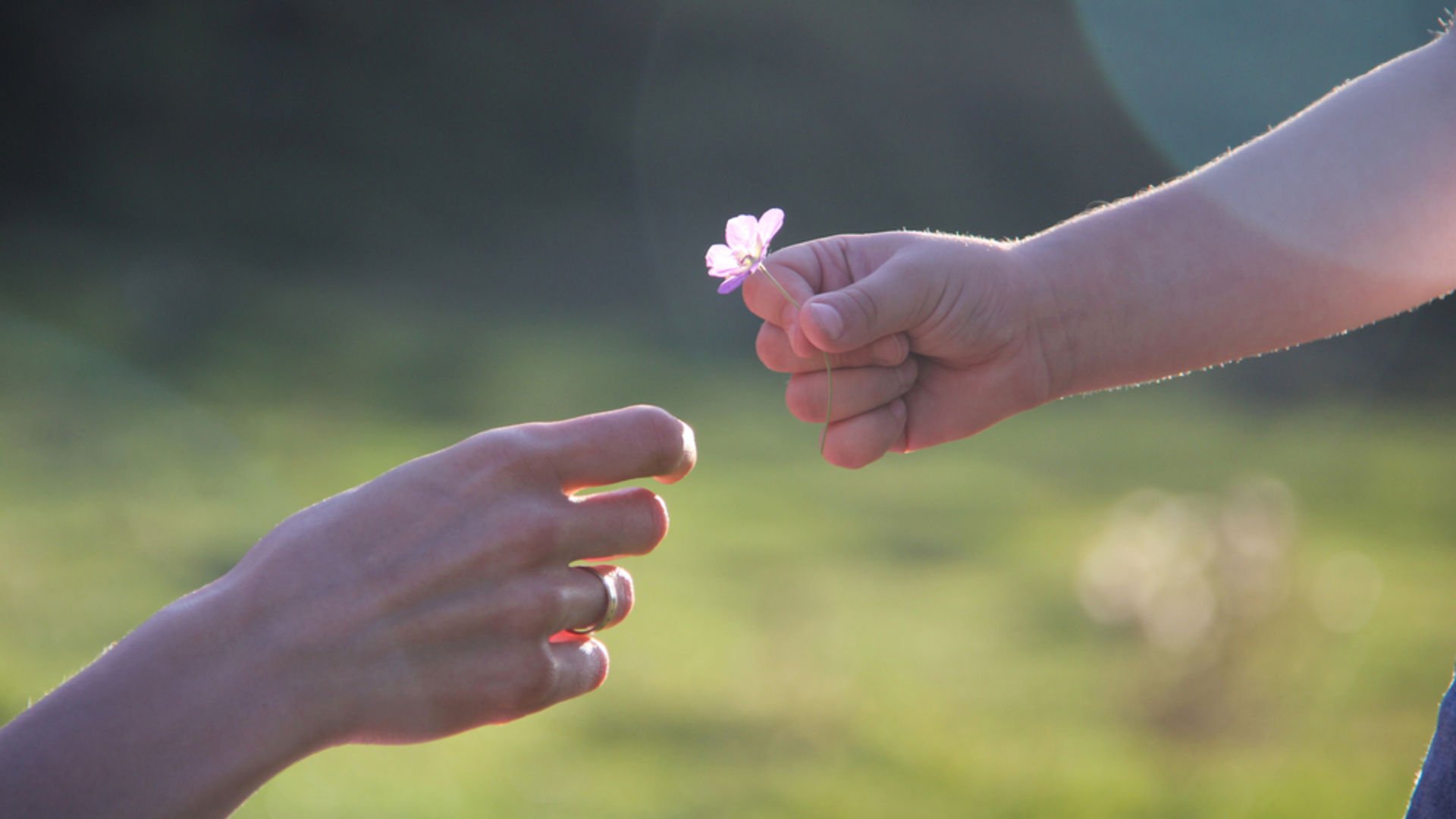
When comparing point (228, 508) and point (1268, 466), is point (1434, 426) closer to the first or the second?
point (1268, 466)

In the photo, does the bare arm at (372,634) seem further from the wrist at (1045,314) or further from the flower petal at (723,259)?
the wrist at (1045,314)

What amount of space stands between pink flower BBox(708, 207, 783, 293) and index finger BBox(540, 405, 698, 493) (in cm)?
35

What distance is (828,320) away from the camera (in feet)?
5.23

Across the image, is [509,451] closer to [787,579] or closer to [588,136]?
[787,579]

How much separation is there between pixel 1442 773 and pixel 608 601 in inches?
38.4

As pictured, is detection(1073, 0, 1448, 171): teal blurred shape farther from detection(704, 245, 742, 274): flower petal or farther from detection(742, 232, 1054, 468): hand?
detection(704, 245, 742, 274): flower petal

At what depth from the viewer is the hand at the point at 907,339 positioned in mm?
1728

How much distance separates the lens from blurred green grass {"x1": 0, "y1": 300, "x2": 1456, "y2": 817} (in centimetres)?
428

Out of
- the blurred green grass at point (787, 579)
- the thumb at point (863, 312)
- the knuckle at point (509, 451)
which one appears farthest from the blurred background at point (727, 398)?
the knuckle at point (509, 451)

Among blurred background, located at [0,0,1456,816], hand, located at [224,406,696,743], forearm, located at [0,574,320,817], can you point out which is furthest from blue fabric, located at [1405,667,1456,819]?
blurred background, located at [0,0,1456,816]

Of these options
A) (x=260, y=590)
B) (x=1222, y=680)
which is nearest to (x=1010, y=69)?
(x=1222, y=680)

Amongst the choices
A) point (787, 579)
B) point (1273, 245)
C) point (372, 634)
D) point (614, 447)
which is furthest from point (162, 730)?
point (787, 579)

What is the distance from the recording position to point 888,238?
1854 mm

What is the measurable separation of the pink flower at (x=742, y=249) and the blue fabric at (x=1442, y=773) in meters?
1.05
